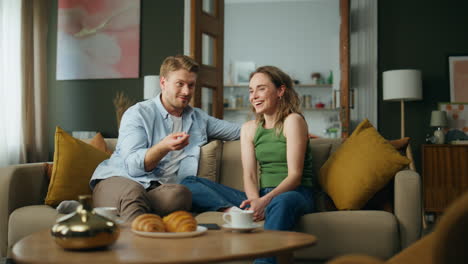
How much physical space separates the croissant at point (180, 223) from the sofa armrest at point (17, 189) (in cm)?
138

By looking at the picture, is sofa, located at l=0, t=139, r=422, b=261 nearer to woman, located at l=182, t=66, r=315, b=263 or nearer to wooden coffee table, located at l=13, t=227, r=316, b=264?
woman, located at l=182, t=66, r=315, b=263

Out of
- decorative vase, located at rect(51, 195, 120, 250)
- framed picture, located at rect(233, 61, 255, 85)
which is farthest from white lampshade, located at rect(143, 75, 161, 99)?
decorative vase, located at rect(51, 195, 120, 250)

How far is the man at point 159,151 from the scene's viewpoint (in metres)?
2.28

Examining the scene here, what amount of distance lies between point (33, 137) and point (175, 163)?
3.19 meters

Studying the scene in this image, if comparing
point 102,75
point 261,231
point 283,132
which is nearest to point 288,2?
point 102,75

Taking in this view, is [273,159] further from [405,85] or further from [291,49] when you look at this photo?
[291,49]

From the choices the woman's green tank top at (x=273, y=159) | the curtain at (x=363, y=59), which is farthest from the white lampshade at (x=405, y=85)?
the woman's green tank top at (x=273, y=159)

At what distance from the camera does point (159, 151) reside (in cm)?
228

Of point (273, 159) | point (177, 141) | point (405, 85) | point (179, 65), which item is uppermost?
point (405, 85)

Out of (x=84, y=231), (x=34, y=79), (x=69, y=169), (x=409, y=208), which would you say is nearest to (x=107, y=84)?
(x=34, y=79)

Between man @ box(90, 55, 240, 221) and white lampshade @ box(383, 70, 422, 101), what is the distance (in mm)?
2650

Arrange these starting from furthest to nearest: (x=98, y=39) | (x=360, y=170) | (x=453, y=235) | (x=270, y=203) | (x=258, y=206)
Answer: (x=98, y=39) < (x=360, y=170) < (x=258, y=206) < (x=270, y=203) < (x=453, y=235)

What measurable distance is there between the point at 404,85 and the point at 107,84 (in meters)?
3.51

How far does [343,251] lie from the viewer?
2.26m
